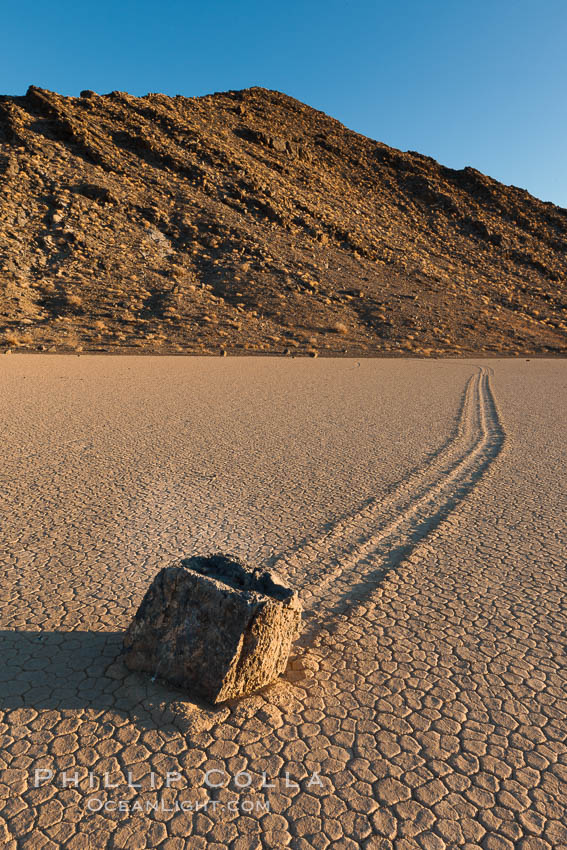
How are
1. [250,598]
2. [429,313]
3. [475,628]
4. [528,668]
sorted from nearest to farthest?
[250,598]
[528,668]
[475,628]
[429,313]

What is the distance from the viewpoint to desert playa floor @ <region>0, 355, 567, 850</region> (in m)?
2.03

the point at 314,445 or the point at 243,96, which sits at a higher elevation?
the point at 243,96

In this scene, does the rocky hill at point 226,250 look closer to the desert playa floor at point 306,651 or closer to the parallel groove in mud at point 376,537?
the desert playa floor at point 306,651

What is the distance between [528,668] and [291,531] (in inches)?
87.2

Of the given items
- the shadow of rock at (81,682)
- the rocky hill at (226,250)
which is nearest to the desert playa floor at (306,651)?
the shadow of rock at (81,682)

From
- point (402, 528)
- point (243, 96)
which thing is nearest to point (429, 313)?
point (402, 528)

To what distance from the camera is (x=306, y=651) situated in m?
3.03

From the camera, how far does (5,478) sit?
5793mm

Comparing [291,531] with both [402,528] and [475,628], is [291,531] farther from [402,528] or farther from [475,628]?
[475,628]

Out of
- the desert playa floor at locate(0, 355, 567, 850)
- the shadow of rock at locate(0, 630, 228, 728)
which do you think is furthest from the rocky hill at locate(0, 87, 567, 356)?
the shadow of rock at locate(0, 630, 228, 728)

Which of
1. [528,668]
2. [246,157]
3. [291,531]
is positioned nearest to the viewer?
[528,668]

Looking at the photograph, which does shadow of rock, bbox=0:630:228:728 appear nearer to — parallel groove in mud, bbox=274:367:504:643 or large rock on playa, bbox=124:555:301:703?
large rock on playa, bbox=124:555:301:703

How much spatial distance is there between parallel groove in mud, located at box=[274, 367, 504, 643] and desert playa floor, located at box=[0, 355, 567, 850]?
24 mm

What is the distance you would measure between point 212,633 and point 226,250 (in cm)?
3353
